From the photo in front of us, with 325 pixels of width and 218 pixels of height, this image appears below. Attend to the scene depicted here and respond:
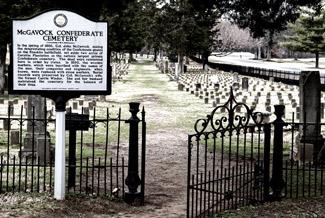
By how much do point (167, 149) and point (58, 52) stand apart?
641 centimetres

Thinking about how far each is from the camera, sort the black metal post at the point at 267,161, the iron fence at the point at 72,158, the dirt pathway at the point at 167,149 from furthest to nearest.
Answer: the iron fence at the point at 72,158, the dirt pathway at the point at 167,149, the black metal post at the point at 267,161

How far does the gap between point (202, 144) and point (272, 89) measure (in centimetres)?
2234

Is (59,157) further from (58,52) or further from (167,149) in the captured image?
(167,149)

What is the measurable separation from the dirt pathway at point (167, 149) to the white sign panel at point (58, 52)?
6.23 ft

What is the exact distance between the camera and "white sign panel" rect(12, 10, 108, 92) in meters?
7.71

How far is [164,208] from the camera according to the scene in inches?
314

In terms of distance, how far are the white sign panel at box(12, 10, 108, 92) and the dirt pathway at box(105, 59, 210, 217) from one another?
74.8 inches

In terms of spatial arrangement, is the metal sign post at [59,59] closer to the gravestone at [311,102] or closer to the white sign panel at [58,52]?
the white sign panel at [58,52]

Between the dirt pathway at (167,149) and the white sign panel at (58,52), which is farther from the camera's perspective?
the dirt pathway at (167,149)

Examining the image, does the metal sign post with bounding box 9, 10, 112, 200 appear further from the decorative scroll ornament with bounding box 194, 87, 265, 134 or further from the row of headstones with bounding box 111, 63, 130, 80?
the row of headstones with bounding box 111, 63, 130, 80

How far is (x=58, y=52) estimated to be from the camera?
777cm

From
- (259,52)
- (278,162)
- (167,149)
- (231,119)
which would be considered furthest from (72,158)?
(259,52)

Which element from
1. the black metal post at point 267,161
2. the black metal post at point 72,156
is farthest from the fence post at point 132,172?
the black metal post at point 267,161

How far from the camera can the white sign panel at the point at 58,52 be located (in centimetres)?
771
